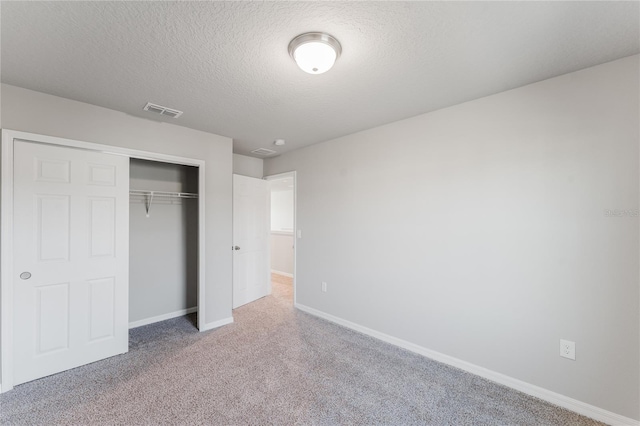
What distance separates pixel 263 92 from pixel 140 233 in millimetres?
2537

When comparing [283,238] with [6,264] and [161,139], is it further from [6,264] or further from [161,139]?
[6,264]

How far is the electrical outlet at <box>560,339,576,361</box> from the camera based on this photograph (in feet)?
6.72

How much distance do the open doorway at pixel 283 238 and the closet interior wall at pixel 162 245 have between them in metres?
1.44

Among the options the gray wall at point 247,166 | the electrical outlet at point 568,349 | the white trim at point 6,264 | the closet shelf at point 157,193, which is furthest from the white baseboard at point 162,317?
the electrical outlet at point 568,349

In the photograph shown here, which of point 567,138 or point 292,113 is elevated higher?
point 292,113

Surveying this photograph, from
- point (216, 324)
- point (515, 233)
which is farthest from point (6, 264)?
point (515, 233)

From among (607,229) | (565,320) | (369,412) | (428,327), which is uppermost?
(607,229)

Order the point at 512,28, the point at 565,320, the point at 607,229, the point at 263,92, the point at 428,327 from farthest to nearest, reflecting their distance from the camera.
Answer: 1. the point at 428,327
2. the point at 263,92
3. the point at 565,320
4. the point at 607,229
5. the point at 512,28

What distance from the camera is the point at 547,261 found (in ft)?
7.09

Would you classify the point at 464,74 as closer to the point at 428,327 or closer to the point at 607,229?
the point at 607,229

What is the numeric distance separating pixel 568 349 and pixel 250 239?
3943 millimetres

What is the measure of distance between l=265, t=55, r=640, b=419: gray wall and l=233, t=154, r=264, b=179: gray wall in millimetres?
1999

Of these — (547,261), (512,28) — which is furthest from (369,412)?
(512,28)

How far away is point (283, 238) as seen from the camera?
6.45 meters
